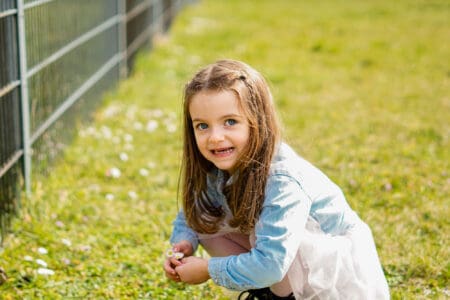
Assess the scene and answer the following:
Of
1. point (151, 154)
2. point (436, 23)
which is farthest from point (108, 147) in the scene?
point (436, 23)

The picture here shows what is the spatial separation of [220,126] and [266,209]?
0.32 metres

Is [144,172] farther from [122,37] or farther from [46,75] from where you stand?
[122,37]

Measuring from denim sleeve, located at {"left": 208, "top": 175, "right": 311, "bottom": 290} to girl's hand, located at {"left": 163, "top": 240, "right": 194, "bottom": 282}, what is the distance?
0.25m

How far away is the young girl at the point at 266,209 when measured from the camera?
235 cm

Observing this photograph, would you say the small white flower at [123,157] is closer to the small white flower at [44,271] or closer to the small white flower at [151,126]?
the small white flower at [151,126]

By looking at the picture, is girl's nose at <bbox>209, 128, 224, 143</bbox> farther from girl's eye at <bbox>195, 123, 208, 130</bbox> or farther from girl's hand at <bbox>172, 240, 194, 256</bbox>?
girl's hand at <bbox>172, 240, 194, 256</bbox>

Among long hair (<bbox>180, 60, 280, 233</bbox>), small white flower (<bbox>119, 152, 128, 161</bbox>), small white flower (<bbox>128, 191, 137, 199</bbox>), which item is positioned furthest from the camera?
small white flower (<bbox>119, 152, 128, 161</bbox>)

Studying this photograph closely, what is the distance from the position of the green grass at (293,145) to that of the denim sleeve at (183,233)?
29 centimetres

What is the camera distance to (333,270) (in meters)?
2.46

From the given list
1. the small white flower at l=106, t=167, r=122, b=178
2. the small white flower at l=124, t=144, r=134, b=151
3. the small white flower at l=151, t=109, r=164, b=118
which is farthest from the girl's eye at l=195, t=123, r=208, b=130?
the small white flower at l=151, t=109, r=164, b=118

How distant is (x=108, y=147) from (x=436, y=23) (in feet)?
25.0

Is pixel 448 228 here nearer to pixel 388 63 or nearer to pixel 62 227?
pixel 62 227

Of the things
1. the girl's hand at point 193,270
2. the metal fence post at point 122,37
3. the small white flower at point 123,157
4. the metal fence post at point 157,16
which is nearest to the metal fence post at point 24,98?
the small white flower at point 123,157

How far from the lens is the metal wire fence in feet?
11.8
